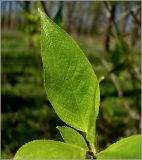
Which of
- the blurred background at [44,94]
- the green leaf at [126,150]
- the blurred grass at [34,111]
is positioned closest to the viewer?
the green leaf at [126,150]

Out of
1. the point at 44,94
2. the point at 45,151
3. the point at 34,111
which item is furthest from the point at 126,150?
the point at 44,94

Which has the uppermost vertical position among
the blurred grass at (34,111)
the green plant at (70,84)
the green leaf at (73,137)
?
the green plant at (70,84)

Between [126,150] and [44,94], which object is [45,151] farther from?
[44,94]

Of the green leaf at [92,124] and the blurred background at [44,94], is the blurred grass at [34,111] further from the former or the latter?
the green leaf at [92,124]

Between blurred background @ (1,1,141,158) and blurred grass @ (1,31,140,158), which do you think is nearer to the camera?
blurred background @ (1,1,141,158)

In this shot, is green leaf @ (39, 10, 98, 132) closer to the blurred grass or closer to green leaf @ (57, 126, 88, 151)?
green leaf @ (57, 126, 88, 151)

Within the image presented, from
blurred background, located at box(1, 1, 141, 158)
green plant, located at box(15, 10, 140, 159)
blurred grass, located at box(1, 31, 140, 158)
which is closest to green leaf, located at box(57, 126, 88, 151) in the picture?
green plant, located at box(15, 10, 140, 159)

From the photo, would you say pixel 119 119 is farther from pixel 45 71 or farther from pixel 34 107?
pixel 45 71

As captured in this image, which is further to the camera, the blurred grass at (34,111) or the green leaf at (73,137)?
→ the blurred grass at (34,111)

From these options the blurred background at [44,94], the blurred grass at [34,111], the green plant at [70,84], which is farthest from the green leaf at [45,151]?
the blurred grass at [34,111]
